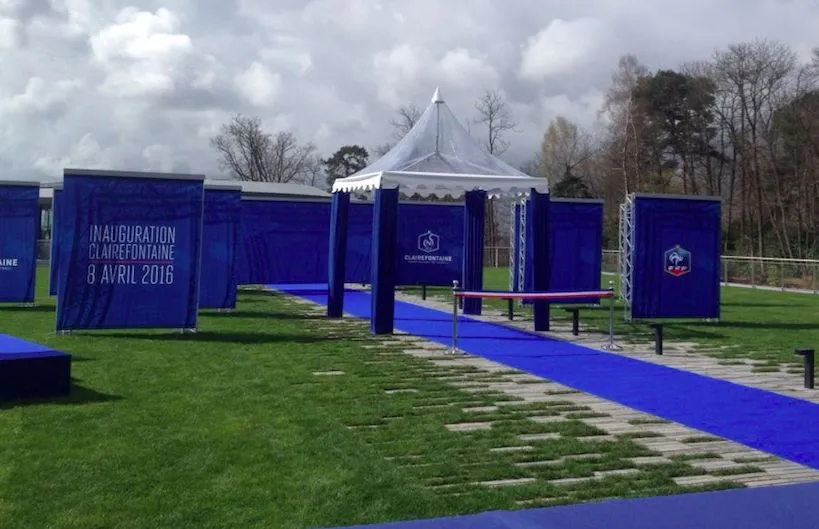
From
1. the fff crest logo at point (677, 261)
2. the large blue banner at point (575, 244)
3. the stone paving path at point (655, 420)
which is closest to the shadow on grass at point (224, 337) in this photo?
the stone paving path at point (655, 420)

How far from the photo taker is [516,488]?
19.1ft

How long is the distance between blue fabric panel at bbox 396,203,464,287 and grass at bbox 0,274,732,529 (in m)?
16.6

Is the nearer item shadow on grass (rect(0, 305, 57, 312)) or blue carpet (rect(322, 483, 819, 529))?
blue carpet (rect(322, 483, 819, 529))

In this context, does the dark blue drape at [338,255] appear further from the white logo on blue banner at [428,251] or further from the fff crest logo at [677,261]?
the white logo on blue banner at [428,251]

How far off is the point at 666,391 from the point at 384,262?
614 centimetres

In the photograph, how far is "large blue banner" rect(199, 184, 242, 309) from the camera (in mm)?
17875

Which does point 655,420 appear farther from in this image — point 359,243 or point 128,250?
point 359,243

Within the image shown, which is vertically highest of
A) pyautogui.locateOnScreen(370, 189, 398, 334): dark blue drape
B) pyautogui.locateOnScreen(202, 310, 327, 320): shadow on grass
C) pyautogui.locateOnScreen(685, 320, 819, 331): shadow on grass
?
pyautogui.locateOnScreen(370, 189, 398, 334): dark blue drape

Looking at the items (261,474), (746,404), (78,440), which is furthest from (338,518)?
(746,404)

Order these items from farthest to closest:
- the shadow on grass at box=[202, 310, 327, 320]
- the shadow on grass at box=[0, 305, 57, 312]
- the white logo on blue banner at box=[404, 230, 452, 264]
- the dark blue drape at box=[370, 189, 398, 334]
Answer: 1. the white logo on blue banner at box=[404, 230, 452, 264]
2. the shadow on grass at box=[0, 305, 57, 312]
3. the shadow on grass at box=[202, 310, 327, 320]
4. the dark blue drape at box=[370, 189, 398, 334]

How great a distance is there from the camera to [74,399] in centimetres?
834

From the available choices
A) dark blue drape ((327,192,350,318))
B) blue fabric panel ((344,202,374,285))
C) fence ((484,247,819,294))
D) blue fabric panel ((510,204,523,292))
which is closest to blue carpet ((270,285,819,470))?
dark blue drape ((327,192,350,318))

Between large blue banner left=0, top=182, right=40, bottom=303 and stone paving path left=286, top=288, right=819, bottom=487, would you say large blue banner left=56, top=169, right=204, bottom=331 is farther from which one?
large blue banner left=0, top=182, right=40, bottom=303

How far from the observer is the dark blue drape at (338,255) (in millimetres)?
17922
